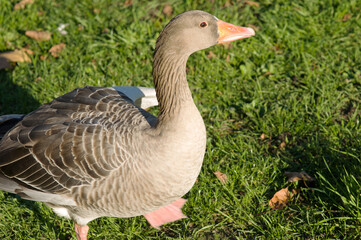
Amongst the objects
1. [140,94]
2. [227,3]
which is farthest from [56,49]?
[227,3]

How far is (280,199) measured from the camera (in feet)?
13.3

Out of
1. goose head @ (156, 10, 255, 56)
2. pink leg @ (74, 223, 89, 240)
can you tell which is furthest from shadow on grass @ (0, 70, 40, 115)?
goose head @ (156, 10, 255, 56)

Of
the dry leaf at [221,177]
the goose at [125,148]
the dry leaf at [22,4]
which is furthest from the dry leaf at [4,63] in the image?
the dry leaf at [221,177]

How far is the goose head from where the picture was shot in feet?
10.6

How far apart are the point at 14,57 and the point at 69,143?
9.92 feet

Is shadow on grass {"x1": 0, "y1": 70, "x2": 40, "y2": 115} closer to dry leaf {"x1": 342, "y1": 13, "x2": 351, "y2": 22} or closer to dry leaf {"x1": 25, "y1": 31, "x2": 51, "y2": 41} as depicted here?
dry leaf {"x1": 25, "y1": 31, "x2": 51, "y2": 41}

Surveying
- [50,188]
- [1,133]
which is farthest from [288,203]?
[1,133]

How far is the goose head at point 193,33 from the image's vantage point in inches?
127

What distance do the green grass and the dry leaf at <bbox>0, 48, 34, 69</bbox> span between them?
0.14m

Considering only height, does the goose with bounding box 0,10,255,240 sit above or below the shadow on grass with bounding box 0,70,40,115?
above

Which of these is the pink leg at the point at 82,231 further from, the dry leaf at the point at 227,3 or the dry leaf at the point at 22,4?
the dry leaf at the point at 22,4

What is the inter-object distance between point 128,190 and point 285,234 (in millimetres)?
1465

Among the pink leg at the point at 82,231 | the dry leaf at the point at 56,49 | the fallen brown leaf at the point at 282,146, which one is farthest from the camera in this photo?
the dry leaf at the point at 56,49

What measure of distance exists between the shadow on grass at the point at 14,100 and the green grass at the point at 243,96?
0.7 inches
